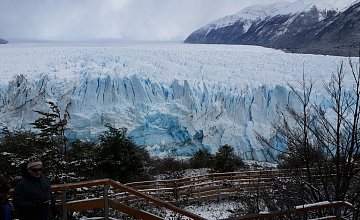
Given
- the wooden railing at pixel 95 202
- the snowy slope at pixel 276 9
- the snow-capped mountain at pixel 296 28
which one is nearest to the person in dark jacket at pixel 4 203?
the wooden railing at pixel 95 202

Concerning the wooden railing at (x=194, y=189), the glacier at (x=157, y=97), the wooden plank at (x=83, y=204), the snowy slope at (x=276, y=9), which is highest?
the snowy slope at (x=276, y=9)

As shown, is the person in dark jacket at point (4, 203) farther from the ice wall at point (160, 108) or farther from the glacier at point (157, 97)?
the ice wall at point (160, 108)

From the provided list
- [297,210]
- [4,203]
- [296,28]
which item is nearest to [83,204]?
[4,203]

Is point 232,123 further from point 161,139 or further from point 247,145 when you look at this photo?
point 161,139

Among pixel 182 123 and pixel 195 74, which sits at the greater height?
pixel 195 74

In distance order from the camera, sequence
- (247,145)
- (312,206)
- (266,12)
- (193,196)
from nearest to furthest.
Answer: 1. (312,206)
2. (193,196)
3. (247,145)
4. (266,12)

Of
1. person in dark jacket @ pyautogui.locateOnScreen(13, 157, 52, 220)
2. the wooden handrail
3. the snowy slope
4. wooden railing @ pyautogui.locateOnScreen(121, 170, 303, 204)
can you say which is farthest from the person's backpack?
the snowy slope

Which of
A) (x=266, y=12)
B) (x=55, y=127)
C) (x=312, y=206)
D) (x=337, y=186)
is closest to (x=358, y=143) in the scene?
(x=337, y=186)
